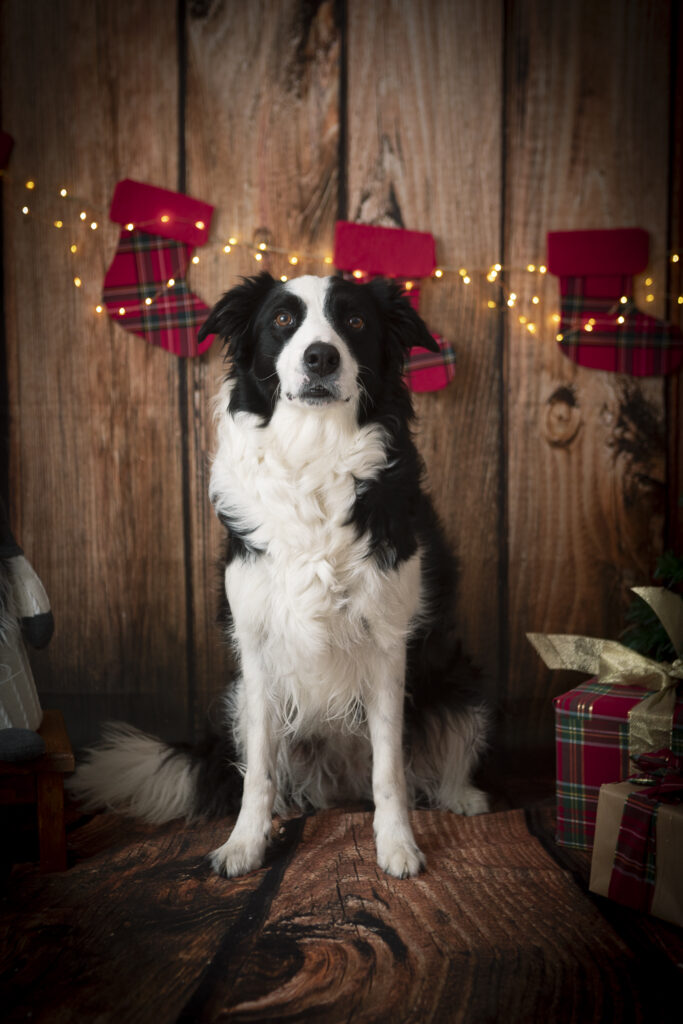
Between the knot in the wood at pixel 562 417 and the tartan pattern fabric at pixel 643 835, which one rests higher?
the knot in the wood at pixel 562 417

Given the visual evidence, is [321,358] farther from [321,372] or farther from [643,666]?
[643,666]

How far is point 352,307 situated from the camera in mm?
1575

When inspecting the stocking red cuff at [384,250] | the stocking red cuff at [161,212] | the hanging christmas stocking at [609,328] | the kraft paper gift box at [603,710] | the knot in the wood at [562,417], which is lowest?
the kraft paper gift box at [603,710]

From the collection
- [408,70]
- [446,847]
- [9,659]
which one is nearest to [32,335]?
[9,659]

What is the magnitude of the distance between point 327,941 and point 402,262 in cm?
163

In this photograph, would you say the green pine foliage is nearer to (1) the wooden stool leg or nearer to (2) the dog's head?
(2) the dog's head

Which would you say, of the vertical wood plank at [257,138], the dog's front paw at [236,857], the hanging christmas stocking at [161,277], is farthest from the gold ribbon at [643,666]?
the hanging christmas stocking at [161,277]

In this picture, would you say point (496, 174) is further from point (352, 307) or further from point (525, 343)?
point (352, 307)

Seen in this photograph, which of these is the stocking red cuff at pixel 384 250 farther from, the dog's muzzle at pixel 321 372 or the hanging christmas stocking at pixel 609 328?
the dog's muzzle at pixel 321 372

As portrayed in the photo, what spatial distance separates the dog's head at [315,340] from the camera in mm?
1499

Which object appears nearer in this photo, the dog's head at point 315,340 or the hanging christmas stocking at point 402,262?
the dog's head at point 315,340

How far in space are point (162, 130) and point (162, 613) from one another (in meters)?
1.32

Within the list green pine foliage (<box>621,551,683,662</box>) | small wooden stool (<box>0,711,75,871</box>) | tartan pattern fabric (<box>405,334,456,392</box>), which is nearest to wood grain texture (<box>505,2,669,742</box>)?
tartan pattern fabric (<box>405,334,456,392</box>)

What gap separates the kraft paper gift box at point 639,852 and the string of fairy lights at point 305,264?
1274 mm
